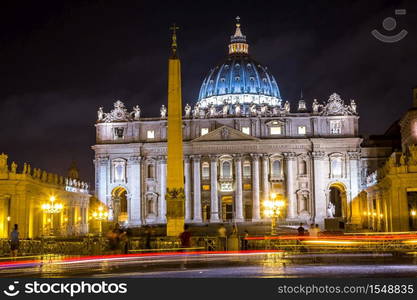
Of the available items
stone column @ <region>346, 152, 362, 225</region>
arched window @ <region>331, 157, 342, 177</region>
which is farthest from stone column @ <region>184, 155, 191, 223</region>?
stone column @ <region>346, 152, 362, 225</region>

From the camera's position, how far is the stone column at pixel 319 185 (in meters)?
86.9

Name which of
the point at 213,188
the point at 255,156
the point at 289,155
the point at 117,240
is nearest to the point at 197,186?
the point at 213,188

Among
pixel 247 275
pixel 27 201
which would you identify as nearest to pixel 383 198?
pixel 27 201

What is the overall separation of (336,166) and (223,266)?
66397 millimetres

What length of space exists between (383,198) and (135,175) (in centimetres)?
4010

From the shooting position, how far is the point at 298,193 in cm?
8781

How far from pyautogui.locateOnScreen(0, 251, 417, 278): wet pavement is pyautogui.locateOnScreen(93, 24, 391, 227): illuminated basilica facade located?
57.2 meters

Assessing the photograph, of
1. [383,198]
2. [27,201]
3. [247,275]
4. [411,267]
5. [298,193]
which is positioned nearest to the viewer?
[247,275]

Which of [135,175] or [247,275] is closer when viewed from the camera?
[247,275]

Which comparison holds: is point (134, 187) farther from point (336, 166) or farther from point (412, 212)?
point (412, 212)

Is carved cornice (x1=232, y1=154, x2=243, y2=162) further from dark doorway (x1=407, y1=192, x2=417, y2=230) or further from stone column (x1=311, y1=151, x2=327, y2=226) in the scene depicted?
dark doorway (x1=407, y1=192, x2=417, y2=230)

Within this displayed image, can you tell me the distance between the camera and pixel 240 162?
88188mm

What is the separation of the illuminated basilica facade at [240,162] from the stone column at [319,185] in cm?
13

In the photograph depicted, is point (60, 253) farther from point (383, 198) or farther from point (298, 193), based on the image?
point (298, 193)
